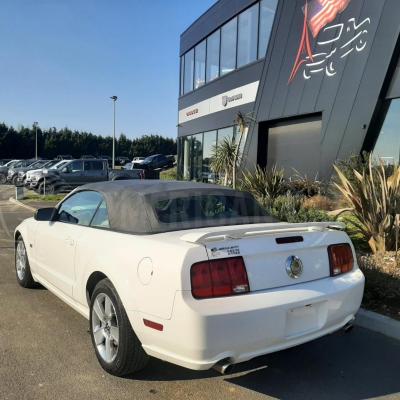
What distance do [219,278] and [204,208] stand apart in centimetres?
140

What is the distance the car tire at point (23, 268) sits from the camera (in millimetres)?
5766

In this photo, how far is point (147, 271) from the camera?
3.29 metres

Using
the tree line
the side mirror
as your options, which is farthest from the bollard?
the tree line

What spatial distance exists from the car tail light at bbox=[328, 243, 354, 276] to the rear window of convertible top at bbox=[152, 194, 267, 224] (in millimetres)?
1044

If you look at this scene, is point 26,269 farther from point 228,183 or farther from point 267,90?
point 267,90

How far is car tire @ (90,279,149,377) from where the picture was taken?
3.42 meters

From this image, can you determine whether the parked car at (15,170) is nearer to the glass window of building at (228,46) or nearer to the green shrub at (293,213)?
the glass window of building at (228,46)

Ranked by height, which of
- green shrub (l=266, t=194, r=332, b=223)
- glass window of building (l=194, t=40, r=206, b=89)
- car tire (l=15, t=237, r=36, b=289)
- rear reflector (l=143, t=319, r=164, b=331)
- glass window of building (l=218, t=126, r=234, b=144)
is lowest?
car tire (l=15, t=237, r=36, b=289)

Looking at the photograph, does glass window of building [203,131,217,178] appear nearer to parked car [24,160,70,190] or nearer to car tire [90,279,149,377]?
parked car [24,160,70,190]

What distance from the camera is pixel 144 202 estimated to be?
4.01 m

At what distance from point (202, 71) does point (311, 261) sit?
2268 centimetres

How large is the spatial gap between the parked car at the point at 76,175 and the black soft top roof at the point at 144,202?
18.1m

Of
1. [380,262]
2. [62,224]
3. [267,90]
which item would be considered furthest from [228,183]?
[62,224]

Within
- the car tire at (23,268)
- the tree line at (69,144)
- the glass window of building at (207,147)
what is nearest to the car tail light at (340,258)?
the car tire at (23,268)
